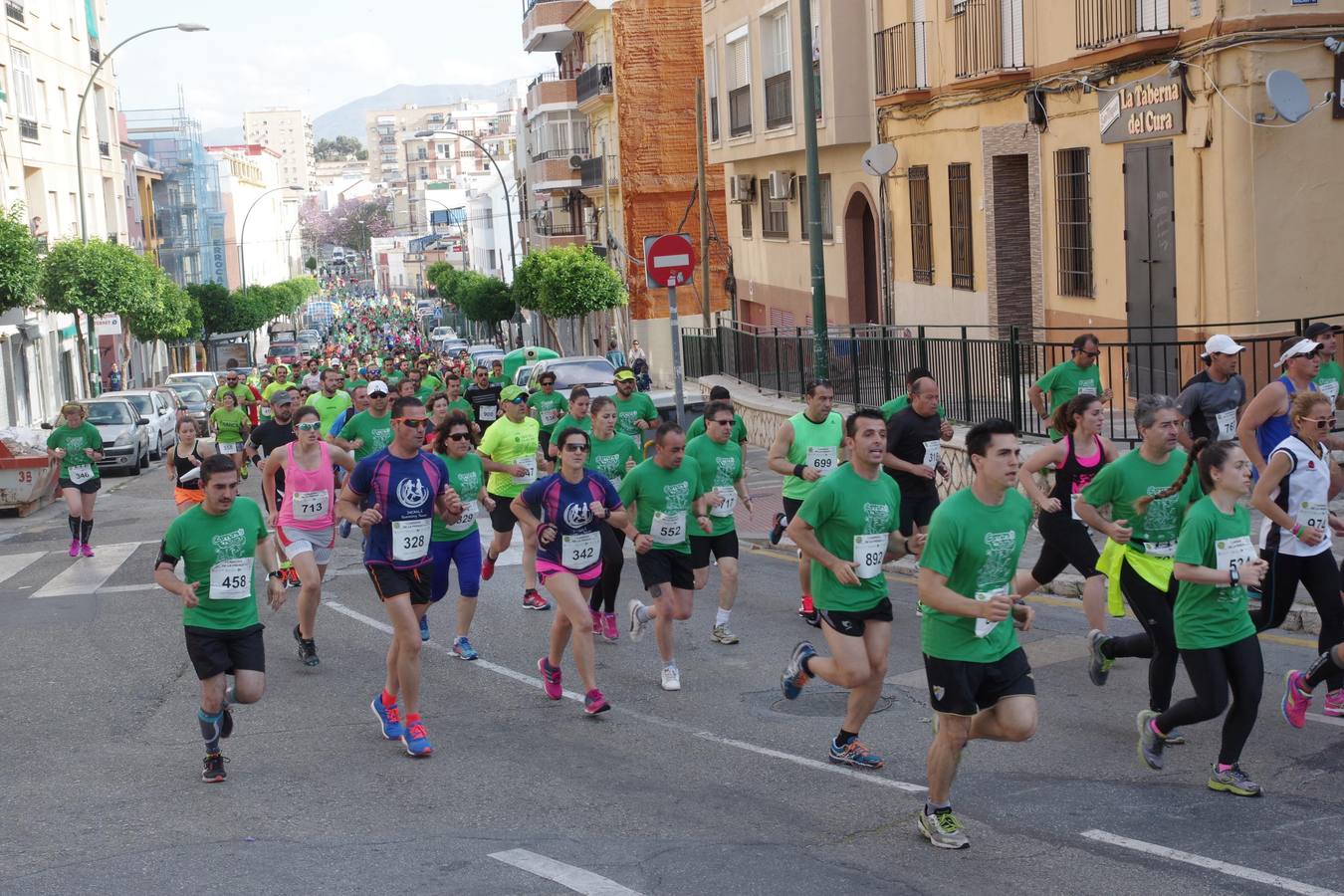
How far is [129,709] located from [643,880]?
5.02 m

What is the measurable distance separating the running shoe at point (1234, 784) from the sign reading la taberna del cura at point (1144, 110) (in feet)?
36.5

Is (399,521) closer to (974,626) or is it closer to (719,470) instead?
(719,470)

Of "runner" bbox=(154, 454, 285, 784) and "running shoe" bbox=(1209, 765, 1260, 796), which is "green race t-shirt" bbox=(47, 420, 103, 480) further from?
"running shoe" bbox=(1209, 765, 1260, 796)

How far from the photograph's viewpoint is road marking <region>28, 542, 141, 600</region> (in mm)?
15531

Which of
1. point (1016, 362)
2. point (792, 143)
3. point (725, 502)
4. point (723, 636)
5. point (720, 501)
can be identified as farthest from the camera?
point (792, 143)

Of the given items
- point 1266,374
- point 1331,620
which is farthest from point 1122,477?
point 1266,374

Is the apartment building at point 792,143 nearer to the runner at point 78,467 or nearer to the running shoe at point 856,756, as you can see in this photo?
the runner at point 78,467

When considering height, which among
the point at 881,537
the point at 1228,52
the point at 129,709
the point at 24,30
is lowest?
the point at 129,709

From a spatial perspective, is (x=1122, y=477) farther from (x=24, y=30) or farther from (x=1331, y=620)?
(x=24, y=30)

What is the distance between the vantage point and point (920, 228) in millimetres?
26328

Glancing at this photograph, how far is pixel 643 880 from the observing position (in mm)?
6574

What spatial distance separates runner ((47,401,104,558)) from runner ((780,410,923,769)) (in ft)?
39.6

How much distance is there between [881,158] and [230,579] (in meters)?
19.1

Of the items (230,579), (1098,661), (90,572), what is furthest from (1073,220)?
(230,579)
